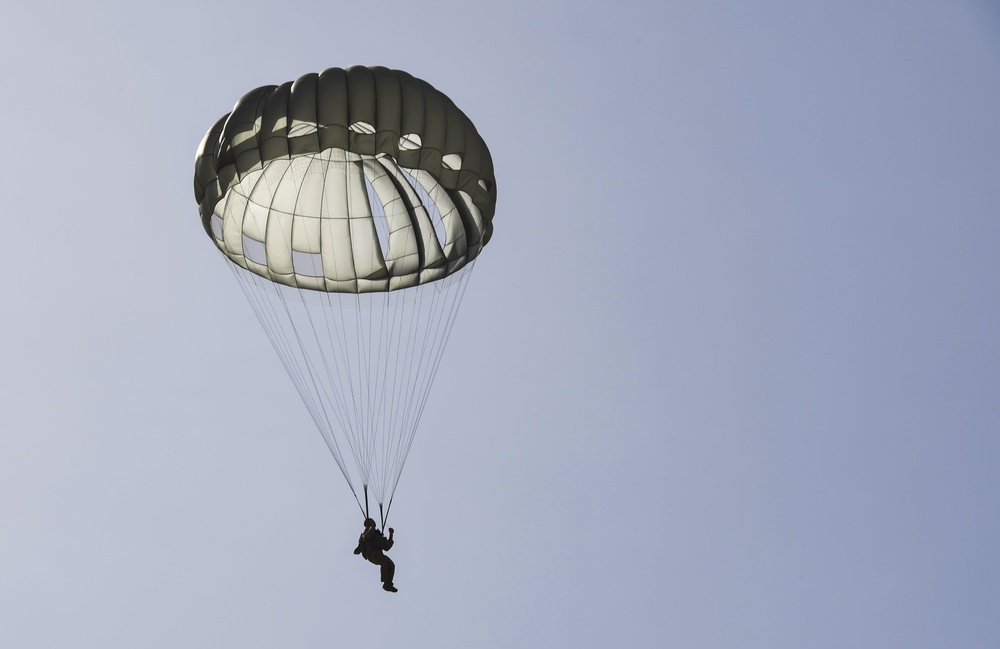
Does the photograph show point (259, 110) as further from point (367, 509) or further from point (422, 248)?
point (367, 509)

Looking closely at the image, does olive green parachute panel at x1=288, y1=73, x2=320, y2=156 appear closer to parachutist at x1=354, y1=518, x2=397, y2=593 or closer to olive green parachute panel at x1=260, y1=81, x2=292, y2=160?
olive green parachute panel at x1=260, y1=81, x2=292, y2=160

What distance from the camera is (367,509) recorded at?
19.9m

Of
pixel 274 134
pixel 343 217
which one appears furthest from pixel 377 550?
pixel 274 134

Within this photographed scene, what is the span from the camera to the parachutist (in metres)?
19.7

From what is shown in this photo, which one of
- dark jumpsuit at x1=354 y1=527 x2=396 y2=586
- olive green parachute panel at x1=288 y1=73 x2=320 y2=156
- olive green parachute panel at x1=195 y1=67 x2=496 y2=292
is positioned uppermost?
olive green parachute panel at x1=288 y1=73 x2=320 y2=156

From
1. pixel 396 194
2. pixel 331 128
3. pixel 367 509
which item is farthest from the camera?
pixel 396 194

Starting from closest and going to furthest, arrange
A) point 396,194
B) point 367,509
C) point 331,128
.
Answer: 1. point 331,128
2. point 367,509
3. point 396,194

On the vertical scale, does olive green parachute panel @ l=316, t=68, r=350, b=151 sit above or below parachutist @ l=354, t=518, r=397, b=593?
above

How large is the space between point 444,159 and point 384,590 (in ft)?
21.7

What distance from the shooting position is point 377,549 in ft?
64.6

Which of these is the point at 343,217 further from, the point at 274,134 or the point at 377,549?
the point at 377,549

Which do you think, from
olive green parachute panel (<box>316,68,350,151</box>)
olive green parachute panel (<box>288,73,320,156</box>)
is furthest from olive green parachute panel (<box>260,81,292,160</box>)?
olive green parachute panel (<box>316,68,350,151</box>)

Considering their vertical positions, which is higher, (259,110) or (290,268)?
(259,110)

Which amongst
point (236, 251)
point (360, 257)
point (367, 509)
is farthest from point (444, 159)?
point (367, 509)
